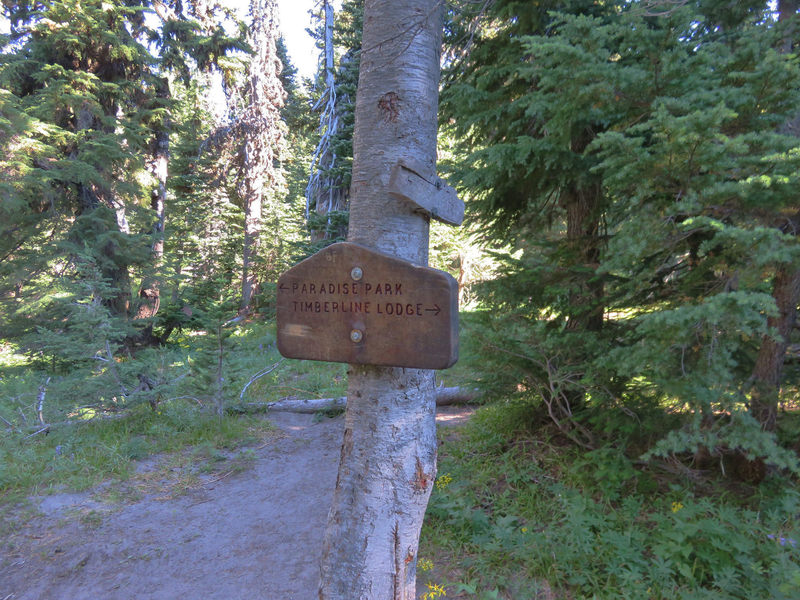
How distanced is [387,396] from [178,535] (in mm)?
3033

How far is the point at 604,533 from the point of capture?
11.0 feet

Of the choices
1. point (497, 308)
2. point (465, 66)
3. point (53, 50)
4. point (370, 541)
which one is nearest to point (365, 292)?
point (370, 541)

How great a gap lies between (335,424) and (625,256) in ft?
16.6

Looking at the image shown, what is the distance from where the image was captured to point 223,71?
51.0 feet

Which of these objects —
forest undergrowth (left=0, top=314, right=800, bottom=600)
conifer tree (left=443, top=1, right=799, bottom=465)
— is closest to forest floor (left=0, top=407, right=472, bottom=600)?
forest undergrowth (left=0, top=314, right=800, bottom=600)

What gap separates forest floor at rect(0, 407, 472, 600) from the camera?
10.8 feet

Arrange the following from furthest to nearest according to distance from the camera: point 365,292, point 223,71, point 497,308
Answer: point 223,71 < point 497,308 < point 365,292

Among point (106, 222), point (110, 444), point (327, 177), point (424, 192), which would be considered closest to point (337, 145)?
point (327, 177)

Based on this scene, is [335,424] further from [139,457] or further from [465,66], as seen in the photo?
[465,66]

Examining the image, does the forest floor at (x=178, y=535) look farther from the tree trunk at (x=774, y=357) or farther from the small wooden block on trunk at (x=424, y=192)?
the tree trunk at (x=774, y=357)

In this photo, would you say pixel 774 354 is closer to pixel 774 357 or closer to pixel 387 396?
pixel 774 357

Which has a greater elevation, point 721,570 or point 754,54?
point 754,54

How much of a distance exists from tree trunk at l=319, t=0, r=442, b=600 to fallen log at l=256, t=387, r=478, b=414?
497 centimetres

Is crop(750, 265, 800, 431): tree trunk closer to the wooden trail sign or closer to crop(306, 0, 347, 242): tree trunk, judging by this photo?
the wooden trail sign
